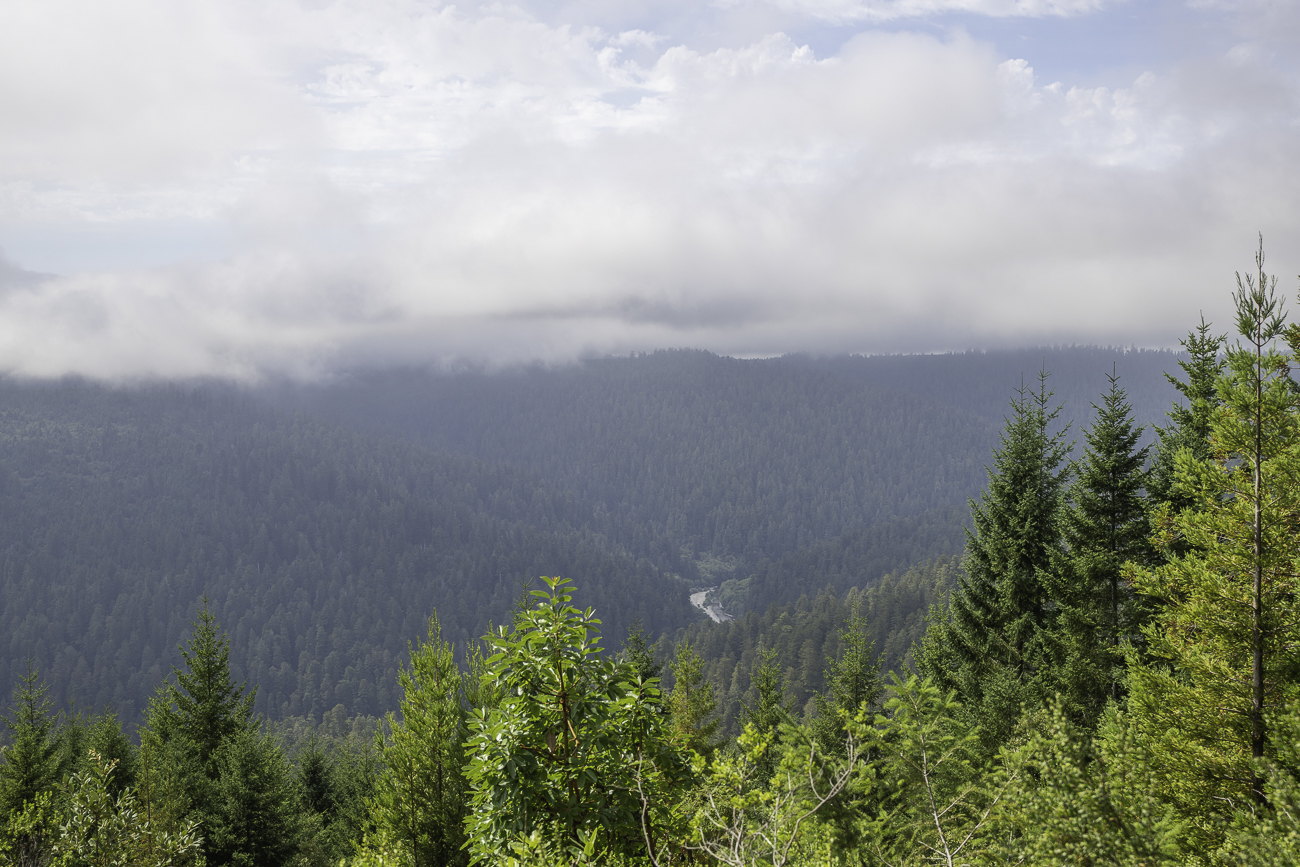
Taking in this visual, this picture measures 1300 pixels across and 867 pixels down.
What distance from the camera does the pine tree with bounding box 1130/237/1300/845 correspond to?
1100cm

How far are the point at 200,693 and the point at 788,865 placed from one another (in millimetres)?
29702

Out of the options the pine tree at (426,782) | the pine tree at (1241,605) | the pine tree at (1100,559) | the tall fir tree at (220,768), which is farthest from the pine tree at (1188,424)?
the tall fir tree at (220,768)

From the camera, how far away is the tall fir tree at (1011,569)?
2105cm

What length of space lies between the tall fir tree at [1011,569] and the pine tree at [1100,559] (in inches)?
24.0

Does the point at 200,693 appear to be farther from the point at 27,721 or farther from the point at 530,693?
the point at 530,693

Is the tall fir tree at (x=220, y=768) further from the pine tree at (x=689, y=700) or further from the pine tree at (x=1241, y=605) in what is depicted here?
the pine tree at (x=1241, y=605)

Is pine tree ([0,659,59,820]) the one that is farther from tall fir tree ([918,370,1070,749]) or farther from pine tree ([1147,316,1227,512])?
pine tree ([1147,316,1227,512])

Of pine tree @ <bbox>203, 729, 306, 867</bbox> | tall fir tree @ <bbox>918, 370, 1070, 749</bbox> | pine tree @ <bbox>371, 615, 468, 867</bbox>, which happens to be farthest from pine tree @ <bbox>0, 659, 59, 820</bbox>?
tall fir tree @ <bbox>918, 370, 1070, 749</bbox>

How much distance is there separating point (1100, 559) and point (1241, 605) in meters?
7.75

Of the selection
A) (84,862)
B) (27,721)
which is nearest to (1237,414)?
(84,862)

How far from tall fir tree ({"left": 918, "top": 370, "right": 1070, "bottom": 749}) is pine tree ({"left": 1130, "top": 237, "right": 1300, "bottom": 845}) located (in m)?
8.37

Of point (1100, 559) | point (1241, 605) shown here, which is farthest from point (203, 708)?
point (1241, 605)

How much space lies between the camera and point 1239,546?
11.4m

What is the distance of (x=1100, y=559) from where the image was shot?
61.4ft
